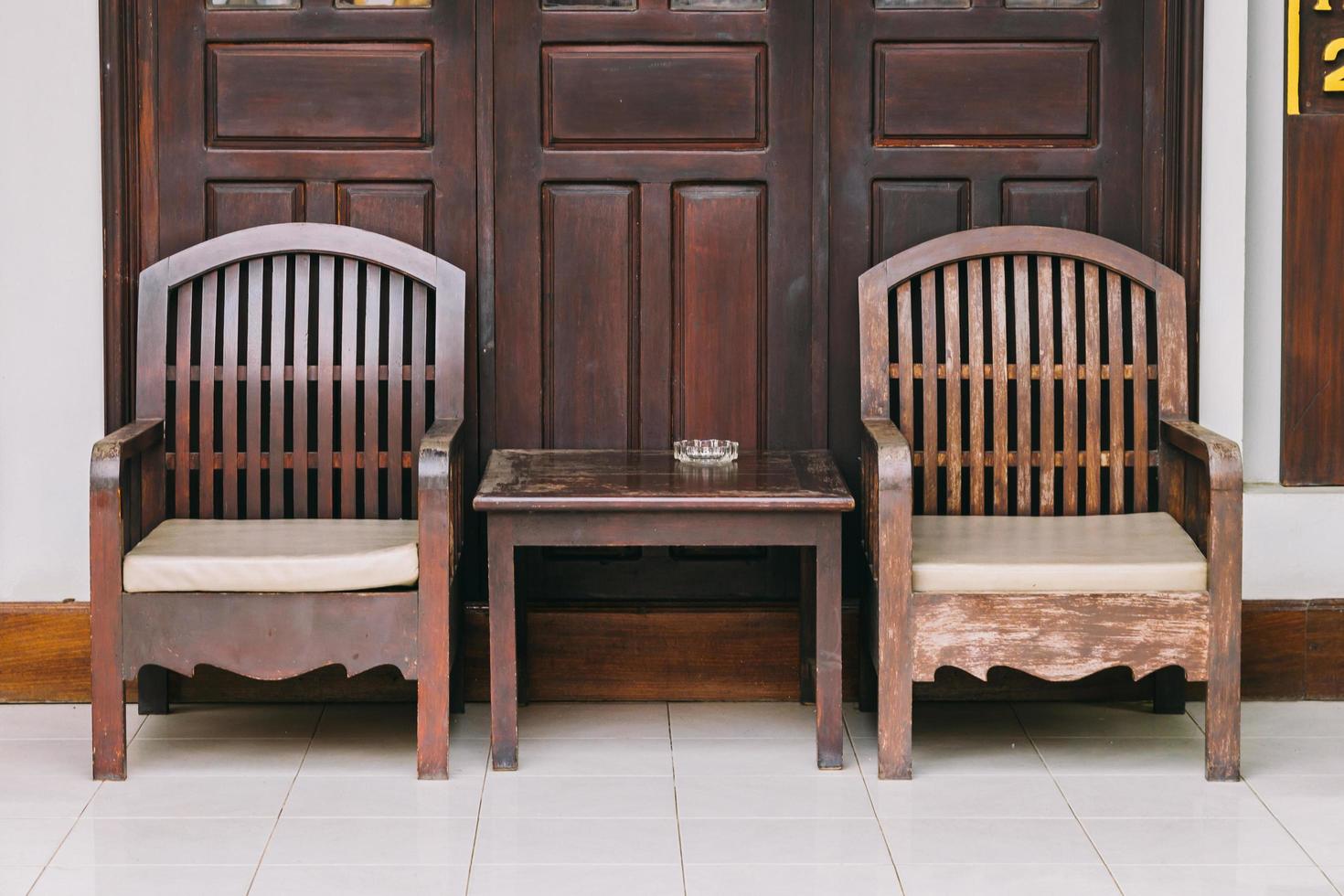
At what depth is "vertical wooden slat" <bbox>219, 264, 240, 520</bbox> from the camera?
3.69 meters

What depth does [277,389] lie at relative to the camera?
3.69 metres

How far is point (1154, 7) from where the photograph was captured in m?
3.83

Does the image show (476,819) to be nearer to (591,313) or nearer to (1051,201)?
(591,313)

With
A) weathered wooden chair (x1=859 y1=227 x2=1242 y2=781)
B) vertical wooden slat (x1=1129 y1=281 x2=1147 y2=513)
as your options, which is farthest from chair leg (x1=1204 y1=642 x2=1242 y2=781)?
vertical wooden slat (x1=1129 y1=281 x2=1147 y2=513)

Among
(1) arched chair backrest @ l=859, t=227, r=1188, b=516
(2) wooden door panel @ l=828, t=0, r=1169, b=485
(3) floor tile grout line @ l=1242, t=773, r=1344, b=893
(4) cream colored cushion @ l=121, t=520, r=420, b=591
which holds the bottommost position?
(3) floor tile grout line @ l=1242, t=773, r=1344, b=893

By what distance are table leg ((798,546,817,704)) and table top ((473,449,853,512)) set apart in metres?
A: 0.28

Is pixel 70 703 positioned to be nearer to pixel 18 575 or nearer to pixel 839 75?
pixel 18 575

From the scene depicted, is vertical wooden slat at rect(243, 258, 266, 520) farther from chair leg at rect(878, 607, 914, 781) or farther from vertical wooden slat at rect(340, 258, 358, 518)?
chair leg at rect(878, 607, 914, 781)

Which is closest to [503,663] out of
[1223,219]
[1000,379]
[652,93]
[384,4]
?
[1000,379]

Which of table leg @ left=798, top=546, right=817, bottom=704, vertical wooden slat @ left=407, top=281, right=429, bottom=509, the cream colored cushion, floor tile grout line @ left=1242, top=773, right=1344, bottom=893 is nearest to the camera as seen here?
floor tile grout line @ left=1242, top=773, right=1344, bottom=893

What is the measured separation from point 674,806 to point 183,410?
1.55 metres

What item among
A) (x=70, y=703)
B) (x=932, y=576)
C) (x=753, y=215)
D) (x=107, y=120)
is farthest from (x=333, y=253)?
(x=932, y=576)

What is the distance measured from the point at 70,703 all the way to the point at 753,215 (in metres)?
2.11

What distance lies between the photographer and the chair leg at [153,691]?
3736 mm
